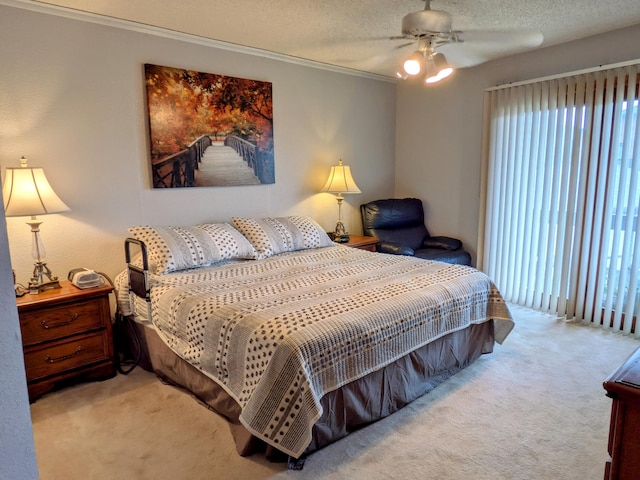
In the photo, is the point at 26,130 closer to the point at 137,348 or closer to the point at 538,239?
the point at 137,348

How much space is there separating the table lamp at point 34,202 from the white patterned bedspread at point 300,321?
674 millimetres

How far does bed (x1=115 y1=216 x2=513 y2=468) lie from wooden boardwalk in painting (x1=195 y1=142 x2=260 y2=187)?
1.56 feet

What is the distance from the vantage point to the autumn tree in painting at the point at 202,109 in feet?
10.7

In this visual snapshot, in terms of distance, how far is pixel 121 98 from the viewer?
3.12 meters

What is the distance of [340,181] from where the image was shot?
4.29 metres

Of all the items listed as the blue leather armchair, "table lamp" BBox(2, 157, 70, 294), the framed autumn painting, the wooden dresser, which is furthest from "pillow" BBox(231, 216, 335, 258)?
the wooden dresser

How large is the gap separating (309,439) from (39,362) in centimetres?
176

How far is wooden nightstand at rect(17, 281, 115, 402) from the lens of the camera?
2450 millimetres

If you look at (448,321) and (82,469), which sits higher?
(448,321)

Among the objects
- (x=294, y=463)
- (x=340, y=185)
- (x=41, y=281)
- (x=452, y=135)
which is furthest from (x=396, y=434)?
(x=452, y=135)

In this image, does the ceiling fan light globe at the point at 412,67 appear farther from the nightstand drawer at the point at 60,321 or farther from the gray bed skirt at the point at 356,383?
the nightstand drawer at the point at 60,321

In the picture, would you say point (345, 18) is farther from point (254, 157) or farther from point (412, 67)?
point (254, 157)

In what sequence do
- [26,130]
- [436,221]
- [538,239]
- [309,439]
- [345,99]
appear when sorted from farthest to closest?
1. [436,221]
2. [345,99]
3. [538,239]
4. [26,130]
5. [309,439]

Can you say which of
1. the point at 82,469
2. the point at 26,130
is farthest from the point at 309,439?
the point at 26,130
